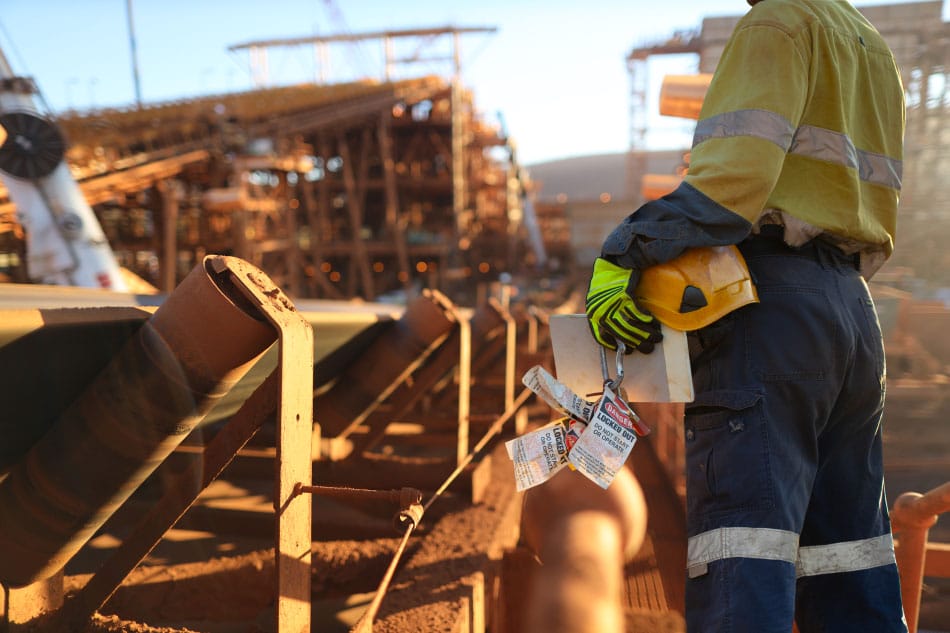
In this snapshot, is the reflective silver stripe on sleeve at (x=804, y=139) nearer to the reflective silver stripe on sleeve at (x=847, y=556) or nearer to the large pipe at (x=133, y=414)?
the reflective silver stripe on sleeve at (x=847, y=556)

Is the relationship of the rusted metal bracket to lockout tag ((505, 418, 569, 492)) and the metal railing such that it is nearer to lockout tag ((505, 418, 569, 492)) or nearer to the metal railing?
lockout tag ((505, 418, 569, 492))

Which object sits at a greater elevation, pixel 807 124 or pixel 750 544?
pixel 807 124

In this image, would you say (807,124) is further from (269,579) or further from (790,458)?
(269,579)

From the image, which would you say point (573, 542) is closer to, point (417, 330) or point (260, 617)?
point (417, 330)

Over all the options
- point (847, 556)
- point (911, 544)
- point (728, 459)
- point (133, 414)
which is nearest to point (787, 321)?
point (728, 459)

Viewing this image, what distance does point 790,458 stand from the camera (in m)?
1.68

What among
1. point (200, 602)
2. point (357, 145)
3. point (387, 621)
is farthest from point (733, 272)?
point (357, 145)

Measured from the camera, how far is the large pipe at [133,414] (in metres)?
1.65

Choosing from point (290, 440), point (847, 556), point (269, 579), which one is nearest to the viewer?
point (290, 440)

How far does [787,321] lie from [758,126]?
1.69 ft

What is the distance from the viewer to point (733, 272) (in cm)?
169

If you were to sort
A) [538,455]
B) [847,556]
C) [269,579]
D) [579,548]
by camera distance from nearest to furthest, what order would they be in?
1. [538,455]
2. [847,556]
3. [579,548]
4. [269,579]

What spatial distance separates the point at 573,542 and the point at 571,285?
2041cm

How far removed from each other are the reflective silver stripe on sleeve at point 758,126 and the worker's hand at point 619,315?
43 centimetres
